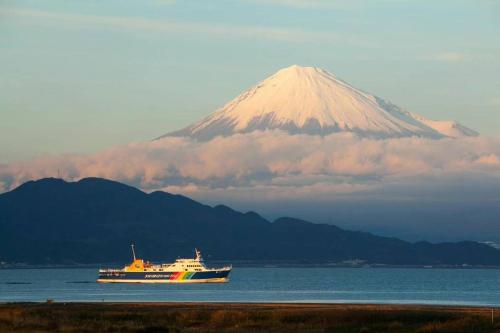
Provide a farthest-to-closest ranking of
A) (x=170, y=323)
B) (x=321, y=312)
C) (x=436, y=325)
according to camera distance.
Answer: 1. (x=321, y=312)
2. (x=170, y=323)
3. (x=436, y=325)

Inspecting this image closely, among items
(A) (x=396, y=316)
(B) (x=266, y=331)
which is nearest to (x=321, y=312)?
(A) (x=396, y=316)

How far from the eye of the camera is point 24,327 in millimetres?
80500

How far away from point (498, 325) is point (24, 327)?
30.0 m

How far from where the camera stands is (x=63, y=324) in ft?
271

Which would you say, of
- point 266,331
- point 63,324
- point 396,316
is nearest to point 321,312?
point 396,316

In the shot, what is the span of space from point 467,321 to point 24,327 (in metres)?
28.3

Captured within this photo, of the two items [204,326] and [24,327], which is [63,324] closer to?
[24,327]

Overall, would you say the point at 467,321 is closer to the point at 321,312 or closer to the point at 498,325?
the point at 498,325

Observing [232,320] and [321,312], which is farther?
[321,312]

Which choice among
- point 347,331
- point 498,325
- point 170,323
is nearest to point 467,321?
point 498,325

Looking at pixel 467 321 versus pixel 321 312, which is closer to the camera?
pixel 467 321

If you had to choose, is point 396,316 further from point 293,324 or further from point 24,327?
point 24,327

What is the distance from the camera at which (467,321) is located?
8131cm

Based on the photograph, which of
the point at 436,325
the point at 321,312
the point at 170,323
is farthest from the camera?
the point at 321,312
